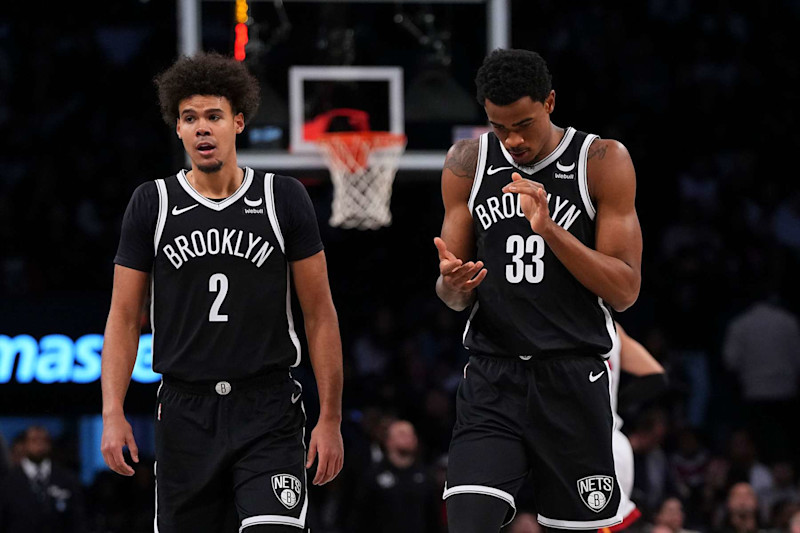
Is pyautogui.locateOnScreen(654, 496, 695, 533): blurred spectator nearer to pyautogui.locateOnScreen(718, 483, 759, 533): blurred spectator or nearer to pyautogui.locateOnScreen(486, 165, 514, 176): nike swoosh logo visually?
pyautogui.locateOnScreen(718, 483, 759, 533): blurred spectator

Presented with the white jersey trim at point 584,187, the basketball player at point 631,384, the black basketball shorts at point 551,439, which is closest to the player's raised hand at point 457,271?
the black basketball shorts at point 551,439

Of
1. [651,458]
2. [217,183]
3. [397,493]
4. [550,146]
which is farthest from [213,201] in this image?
[651,458]

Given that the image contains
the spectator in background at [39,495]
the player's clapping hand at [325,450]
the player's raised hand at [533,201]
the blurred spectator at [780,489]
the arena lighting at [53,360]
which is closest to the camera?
the player's raised hand at [533,201]

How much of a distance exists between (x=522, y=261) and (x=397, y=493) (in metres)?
6.84

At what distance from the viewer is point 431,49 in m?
10.1

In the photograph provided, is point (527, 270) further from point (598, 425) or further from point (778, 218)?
point (778, 218)

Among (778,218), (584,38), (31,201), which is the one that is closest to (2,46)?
(31,201)

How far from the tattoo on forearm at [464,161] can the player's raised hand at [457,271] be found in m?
0.39

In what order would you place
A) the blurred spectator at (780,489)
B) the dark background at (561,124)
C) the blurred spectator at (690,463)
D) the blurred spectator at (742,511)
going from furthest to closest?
the dark background at (561,124), the blurred spectator at (690,463), the blurred spectator at (780,489), the blurred spectator at (742,511)

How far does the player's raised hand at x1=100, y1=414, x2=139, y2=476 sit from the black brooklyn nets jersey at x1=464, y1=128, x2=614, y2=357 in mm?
1354

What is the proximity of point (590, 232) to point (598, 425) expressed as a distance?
729 millimetres

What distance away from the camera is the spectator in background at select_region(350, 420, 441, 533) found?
11.8m

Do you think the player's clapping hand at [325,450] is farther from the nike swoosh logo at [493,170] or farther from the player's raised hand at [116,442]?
the nike swoosh logo at [493,170]

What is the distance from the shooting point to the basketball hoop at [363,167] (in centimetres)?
955
